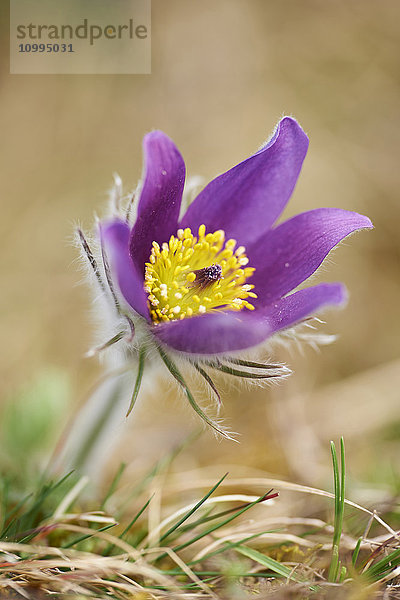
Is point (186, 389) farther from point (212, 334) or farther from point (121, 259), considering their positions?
point (121, 259)

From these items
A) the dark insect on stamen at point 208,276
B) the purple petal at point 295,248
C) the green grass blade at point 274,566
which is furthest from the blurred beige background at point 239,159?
the dark insect on stamen at point 208,276

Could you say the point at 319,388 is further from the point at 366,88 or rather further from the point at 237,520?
the point at 366,88

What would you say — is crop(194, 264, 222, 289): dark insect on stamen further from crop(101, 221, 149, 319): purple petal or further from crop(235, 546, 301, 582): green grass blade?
crop(235, 546, 301, 582): green grass blade

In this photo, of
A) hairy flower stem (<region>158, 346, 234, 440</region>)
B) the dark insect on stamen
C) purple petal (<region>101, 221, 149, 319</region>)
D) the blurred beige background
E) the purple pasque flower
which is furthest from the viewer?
the blurred beige background

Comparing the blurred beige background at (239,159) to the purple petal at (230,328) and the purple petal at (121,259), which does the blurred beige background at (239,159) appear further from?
the purple petal at (121,259)

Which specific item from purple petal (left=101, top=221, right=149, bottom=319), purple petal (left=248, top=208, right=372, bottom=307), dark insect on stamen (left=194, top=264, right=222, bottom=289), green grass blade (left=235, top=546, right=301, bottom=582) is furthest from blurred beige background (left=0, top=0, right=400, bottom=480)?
purple petal (left=101, top=221, right=149, bottom=319)

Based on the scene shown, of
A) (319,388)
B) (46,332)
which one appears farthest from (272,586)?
(46,332)
